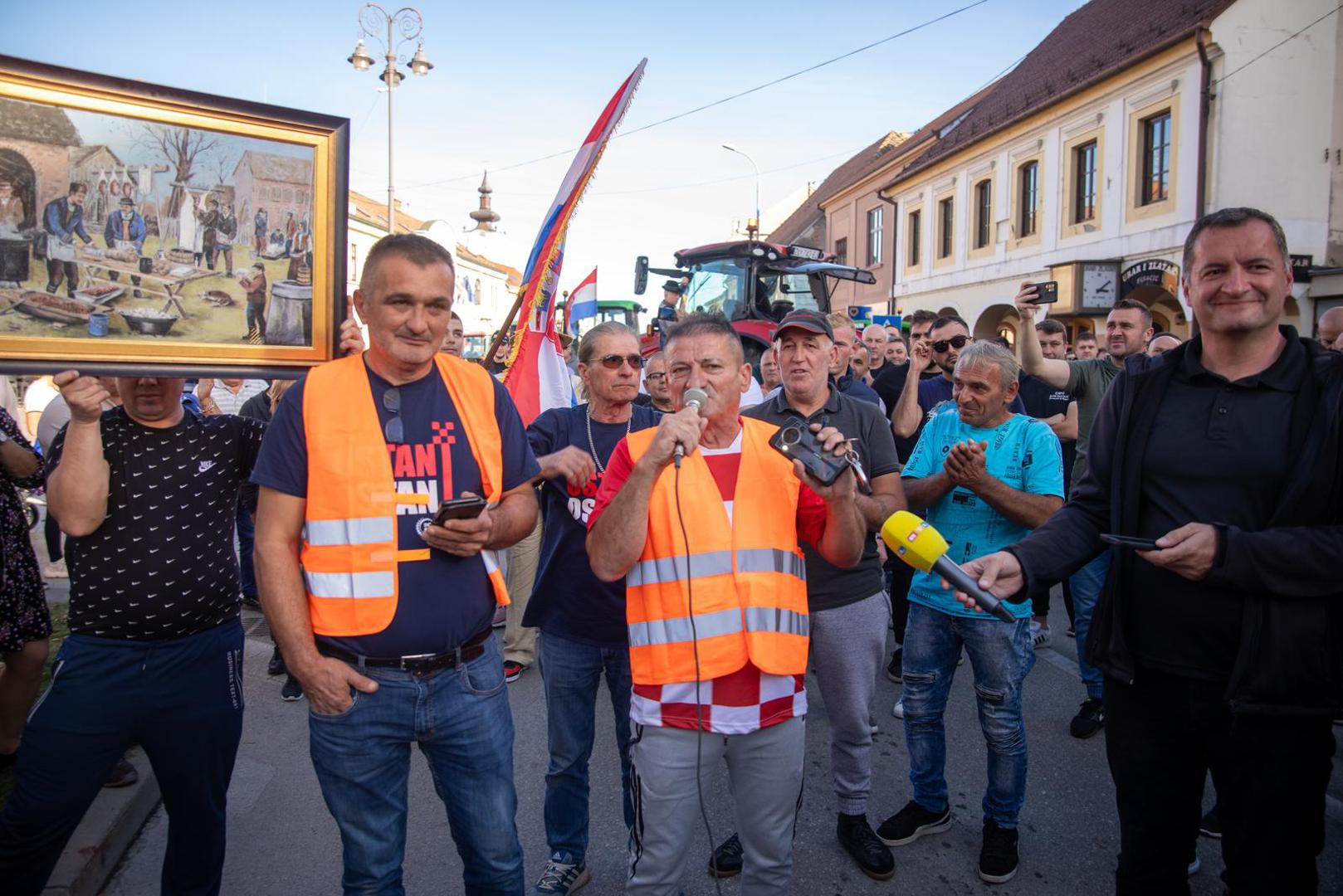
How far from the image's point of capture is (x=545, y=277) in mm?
4941

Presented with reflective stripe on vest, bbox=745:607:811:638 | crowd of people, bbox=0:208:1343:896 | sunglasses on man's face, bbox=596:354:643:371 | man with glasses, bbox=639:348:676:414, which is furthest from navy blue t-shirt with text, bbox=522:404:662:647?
man with glasses, bbox=639:348:676:414

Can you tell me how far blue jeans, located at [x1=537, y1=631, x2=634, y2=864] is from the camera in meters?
3.17

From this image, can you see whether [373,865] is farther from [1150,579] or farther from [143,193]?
[1150,579]

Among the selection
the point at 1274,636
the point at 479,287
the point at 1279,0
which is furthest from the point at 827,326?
the point at 479,287

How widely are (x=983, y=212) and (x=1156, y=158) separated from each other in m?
6.65

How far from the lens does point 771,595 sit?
2.45m

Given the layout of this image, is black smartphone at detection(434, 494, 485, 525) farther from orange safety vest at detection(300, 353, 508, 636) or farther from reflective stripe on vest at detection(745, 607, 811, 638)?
reflective stripe on vest at detection(745, 607, 811, 638)

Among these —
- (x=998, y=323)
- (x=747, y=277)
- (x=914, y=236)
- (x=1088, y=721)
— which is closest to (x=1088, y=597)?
(x=1088, y=721)

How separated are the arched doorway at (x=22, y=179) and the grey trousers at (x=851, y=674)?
9.17 feet

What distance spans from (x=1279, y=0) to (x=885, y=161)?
629 inches

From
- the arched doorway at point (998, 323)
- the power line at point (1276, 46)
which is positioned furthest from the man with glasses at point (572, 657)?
the arched doorway at point (998, 323)

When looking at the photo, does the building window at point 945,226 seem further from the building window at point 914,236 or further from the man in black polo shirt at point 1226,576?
the man in black polo shirt at point 1226,576

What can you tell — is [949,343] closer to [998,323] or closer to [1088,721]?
[1088,721]

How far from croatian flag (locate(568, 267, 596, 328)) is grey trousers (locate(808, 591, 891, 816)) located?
4783 millimetres
